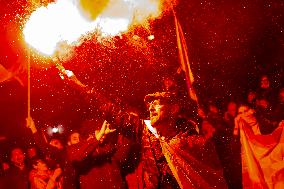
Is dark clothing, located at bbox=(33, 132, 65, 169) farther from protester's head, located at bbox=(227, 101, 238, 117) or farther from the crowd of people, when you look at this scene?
protester's head, located at bbox=(227, 101, 238, 117)

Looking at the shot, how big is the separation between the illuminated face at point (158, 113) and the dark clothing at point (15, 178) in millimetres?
2135

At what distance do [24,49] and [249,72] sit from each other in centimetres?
483

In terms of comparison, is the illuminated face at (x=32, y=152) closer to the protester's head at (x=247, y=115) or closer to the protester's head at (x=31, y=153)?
the protester's head at (x=31, y=153)

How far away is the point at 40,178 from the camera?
20.3 feet

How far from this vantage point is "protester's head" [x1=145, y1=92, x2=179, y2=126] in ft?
Result: 17.5

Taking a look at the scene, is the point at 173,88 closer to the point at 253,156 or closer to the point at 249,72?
the point at 253,156

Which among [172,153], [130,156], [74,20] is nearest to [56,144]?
Result: [130,156]

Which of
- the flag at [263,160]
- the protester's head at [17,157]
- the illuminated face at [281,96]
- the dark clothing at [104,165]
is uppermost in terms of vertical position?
the protester's head at [17,157]

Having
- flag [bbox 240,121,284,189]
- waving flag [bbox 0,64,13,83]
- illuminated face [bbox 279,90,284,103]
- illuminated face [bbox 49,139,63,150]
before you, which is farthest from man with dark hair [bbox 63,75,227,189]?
waving flag [bbox 0,64,13,83]

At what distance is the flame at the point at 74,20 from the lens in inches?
202

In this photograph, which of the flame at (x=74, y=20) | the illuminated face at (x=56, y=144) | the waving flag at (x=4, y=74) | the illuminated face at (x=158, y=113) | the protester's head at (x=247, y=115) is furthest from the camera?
the waving flag at (x=4, y=74)

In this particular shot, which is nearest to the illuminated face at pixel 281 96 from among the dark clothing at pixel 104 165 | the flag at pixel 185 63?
the flag at pixel 185 63

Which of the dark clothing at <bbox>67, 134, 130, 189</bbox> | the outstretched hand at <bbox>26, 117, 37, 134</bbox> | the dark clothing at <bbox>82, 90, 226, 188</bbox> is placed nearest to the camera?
the dark clothing at <bbox>82, 90, 226, 188</bbox>

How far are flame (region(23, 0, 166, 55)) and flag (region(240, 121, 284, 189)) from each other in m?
2.99
